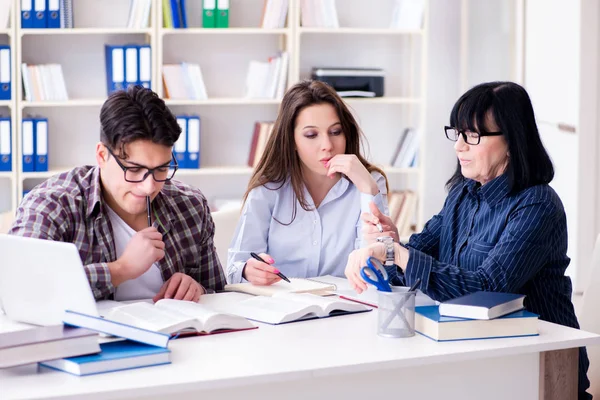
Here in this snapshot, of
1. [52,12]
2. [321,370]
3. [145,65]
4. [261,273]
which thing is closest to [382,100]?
→ [145,65]

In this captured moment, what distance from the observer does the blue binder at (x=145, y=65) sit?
463cm

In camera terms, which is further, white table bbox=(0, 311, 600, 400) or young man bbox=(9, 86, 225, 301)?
young man bbox=(9, 86, 225, 301)

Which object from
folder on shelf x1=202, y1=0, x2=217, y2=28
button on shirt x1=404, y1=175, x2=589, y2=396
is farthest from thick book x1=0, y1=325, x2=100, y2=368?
folder on shelf x1=202, y1=0, x2=217, y2=28

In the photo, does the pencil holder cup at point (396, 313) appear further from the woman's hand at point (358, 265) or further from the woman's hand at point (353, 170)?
the woman's hand at point (353, 170)

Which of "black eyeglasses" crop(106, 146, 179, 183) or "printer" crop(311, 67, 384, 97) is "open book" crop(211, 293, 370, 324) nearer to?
"black eyeglasses" crop(106, 146, 179, 183)

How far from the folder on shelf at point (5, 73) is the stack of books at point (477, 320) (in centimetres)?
349

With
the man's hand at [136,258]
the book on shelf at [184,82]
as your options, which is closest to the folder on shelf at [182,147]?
the book on shelf at [184,82]

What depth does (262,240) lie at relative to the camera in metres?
2.60

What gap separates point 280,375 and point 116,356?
28 cm

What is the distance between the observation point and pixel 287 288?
2145mm

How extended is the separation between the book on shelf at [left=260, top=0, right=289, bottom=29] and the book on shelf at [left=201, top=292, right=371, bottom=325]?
3.03 m

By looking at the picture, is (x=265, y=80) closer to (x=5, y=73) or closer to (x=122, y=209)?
Result: (x=5, y=73)

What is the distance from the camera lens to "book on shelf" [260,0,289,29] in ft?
15.7

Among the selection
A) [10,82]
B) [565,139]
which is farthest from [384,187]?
[10,82]
